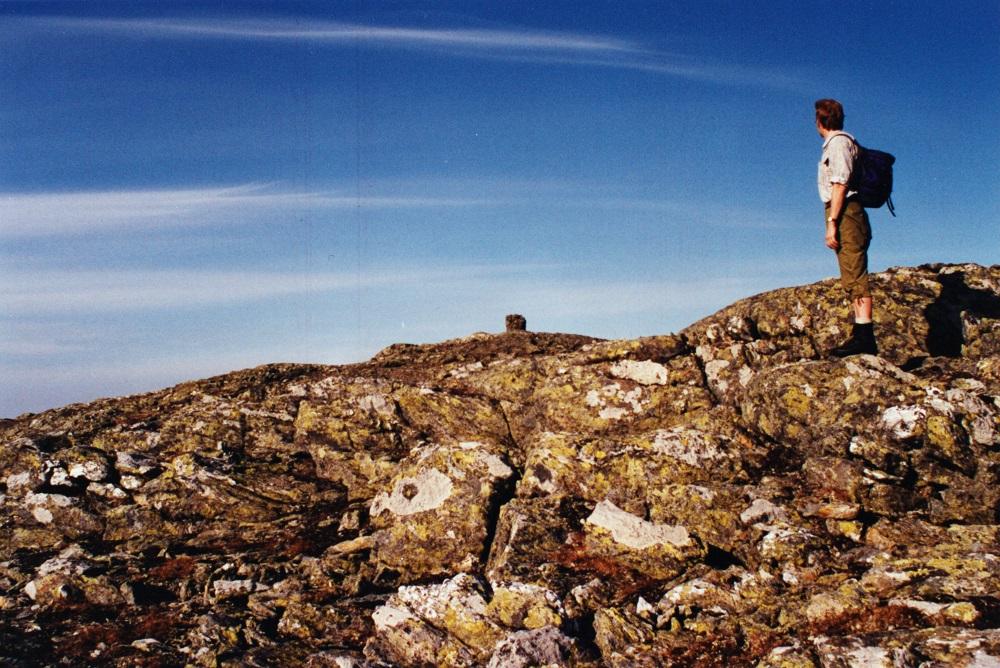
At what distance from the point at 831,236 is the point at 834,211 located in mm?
673

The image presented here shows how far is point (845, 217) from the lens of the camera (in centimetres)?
1587

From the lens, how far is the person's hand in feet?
51.9

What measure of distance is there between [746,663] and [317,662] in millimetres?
7284

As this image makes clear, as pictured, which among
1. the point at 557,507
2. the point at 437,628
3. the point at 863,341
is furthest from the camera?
the point at 863,341

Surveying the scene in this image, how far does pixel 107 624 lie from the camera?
14.1m

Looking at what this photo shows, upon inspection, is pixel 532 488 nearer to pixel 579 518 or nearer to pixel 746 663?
pixel 579 518

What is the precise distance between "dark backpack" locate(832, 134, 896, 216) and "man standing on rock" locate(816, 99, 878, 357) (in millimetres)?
211

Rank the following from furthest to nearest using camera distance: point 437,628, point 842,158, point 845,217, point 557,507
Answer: point 845,217 → point 557,507 → point 842,158 → point 437,628

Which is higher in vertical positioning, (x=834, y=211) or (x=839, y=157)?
(x=839, y=157)

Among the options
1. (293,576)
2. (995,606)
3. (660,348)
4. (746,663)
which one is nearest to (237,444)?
(293,576)

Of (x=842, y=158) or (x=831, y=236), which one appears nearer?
(x=842, y=158)

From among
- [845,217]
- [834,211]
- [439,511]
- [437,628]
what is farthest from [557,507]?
[845,217]

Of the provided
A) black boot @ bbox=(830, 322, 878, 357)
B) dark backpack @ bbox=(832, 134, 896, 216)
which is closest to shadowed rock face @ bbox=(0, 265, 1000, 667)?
black boot @ bbox=(830, 322, 878, 357)

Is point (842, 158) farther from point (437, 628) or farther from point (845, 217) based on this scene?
point (437, 628)
